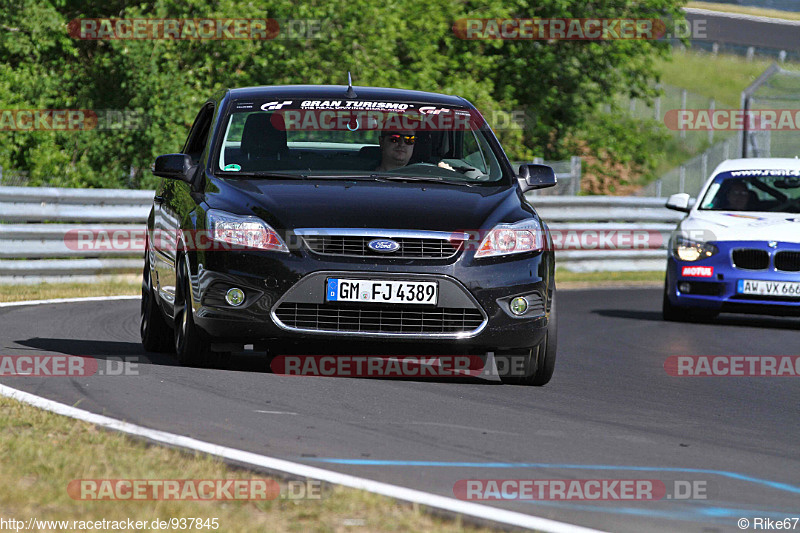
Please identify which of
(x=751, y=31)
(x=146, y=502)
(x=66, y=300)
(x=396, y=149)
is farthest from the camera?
(x=751, y=31)

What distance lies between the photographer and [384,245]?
23.9 ft

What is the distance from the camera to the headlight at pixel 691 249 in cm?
1355

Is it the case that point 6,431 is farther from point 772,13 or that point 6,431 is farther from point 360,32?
point 772,13

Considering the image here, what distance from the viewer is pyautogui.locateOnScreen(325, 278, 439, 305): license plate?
7270mm

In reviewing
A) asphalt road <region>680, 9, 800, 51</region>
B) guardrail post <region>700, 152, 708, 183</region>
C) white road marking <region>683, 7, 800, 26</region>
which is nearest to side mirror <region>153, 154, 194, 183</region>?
guardrail post <region>700, 152, 708, 183</region>

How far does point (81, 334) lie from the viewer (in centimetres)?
995

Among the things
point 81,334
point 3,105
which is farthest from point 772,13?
point 81,334

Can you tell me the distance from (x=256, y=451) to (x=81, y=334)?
15.8 ft

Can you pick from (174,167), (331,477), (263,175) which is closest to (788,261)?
(263,175)

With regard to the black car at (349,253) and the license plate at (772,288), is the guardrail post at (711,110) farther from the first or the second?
the black car at (349,253)

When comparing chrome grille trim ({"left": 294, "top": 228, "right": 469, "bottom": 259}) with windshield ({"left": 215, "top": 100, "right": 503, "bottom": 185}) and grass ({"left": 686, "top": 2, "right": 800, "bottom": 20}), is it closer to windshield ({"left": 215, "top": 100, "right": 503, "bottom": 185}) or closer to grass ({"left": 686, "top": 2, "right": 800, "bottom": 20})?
windshield ({"left": 215, "top": 100, "right": 503, "bottom": 185})

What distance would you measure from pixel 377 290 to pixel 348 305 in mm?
172

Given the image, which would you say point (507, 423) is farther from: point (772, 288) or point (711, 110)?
point (711, 110)

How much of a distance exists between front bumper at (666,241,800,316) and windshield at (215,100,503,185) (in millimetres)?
5279
